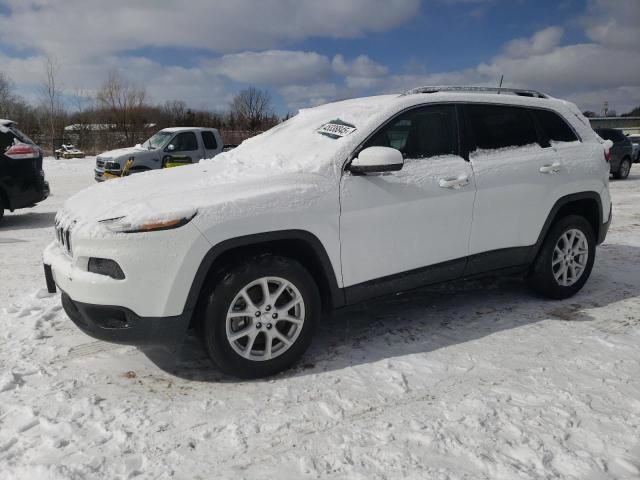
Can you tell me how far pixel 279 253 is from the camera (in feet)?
11.1

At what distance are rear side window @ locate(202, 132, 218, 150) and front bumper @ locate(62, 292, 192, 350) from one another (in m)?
11.9

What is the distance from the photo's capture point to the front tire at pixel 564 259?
4.57m

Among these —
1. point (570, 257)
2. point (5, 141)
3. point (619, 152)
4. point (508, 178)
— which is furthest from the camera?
point (619, 152)

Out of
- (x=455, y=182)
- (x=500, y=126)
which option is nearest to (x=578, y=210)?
(x=500, y=126)

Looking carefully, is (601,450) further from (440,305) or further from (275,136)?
A: (275,136)

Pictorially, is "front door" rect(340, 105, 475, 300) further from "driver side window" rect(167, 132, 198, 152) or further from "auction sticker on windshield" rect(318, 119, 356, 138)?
"driver side window" rect(167, 132, 198, 152)

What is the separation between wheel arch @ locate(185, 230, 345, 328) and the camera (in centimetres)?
307

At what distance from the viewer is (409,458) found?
2496mm

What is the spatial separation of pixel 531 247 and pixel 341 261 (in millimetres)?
1863

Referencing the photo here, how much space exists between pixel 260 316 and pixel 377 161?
47.6 inches

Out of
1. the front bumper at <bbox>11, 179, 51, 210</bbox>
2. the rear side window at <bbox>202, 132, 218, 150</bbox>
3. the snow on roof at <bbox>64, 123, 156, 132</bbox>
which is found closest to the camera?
the front bumper at <bbox>11, 179, 51, 210</bbox>

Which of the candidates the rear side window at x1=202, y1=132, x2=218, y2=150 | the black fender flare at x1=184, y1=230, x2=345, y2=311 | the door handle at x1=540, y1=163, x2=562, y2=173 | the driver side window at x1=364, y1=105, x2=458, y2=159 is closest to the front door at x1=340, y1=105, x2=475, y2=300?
the driver side window at x1=364, y1=105, x2=458, y2=159

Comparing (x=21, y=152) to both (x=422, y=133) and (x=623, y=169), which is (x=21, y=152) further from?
(x=623, y=169)

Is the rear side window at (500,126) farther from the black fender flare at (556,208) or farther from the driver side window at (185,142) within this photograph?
the driver side window at (185,142)
